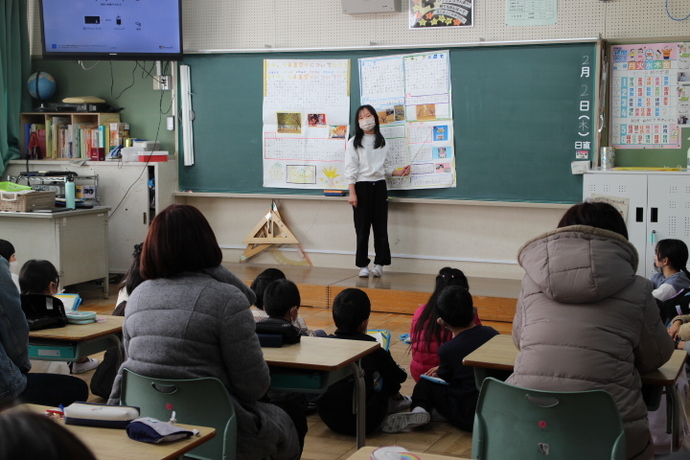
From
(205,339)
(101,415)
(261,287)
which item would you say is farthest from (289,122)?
(101,415)

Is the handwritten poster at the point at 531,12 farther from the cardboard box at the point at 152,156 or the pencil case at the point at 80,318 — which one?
the pencil case at the point at 80,318

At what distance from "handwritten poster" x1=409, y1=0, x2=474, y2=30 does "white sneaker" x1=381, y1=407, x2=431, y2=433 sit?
4.20 meters

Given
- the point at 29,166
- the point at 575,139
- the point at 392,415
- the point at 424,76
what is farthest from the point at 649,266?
the point at 29,166

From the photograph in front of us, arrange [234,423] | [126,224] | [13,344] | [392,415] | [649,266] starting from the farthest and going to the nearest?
[126,224] < [649,266] < [392,415] < [13,344] < [234,423]

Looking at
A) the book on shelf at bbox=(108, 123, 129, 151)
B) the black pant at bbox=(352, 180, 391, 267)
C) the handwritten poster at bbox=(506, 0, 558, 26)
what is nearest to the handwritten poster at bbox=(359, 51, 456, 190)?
the black pant at bbox=(352, 180, 391, 267)

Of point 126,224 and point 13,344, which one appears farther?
point 126,224

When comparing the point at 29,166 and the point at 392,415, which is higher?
the point at 29,166

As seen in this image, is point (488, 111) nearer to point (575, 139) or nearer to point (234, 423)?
point (575, 139)

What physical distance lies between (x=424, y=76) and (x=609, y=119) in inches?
64.3

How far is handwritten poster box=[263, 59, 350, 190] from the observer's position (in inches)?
294

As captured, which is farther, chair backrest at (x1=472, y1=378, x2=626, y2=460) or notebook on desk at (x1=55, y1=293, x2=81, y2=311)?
notebook on desk at (x1=55, y1=293, x2=81, y2=311)

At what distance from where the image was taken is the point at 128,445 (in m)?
1.86

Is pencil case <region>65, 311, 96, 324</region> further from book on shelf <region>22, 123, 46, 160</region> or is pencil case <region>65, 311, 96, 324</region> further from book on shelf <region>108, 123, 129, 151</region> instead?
book on shelf <region>22, 123, 46, 160</region>

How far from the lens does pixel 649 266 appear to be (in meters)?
6.37
